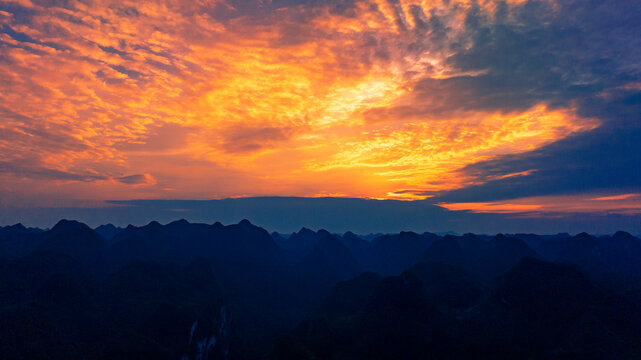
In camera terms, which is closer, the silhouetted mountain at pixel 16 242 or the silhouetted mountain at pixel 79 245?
the silhouetted mountain at pixel 79 245

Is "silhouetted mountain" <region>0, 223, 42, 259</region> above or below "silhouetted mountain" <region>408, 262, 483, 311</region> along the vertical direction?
above

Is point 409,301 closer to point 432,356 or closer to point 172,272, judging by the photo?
point 432,356

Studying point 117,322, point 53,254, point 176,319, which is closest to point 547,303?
point 176,319

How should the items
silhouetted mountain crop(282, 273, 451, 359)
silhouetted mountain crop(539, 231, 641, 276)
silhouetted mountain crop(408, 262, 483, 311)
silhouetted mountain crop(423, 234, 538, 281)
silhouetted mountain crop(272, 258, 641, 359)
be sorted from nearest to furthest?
silhouetted mountain crop(272, 258, 641, 359) < silhouetted mountain crop(282, 273, 451, 359) < silhouetted mountain crop(408, 262, 483, 311) < silhouetted mountain crop(539, 231, 641, 276) < silhouetted mountain crop(423, 234, 538, 281)

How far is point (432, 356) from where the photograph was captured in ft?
215

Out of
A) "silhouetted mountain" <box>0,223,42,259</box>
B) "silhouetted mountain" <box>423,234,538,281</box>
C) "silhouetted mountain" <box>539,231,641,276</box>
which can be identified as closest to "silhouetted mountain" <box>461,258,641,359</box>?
"silhouetted mountain" <box>423,234,538,281</box>

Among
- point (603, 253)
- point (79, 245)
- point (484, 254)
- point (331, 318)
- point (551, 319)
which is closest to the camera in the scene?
point (551, 319)

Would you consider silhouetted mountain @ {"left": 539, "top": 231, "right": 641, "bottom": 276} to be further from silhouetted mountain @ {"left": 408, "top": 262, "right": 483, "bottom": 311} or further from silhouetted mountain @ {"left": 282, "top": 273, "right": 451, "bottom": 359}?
silhouetted mountain @ {"left": 282, "top": 273, "right": 451, "bottom": 359}

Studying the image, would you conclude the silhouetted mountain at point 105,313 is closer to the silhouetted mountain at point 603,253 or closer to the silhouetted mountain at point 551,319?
the silhouetted mountain at point 551,319

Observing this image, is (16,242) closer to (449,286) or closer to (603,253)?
(449,286)

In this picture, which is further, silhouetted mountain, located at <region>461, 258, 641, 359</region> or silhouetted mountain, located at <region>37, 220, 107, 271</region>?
silhouetted mountain, located at <region>37, 220, 107, 271</region>

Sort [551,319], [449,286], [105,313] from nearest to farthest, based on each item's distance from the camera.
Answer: [105,313] → [551,319] → [449,286]

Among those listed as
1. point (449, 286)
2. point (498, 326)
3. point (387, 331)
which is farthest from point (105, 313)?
point (449, 286)

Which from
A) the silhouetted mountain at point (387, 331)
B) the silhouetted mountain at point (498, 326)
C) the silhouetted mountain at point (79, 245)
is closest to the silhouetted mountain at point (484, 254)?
the silhouetted mountain at point (498, 326)
